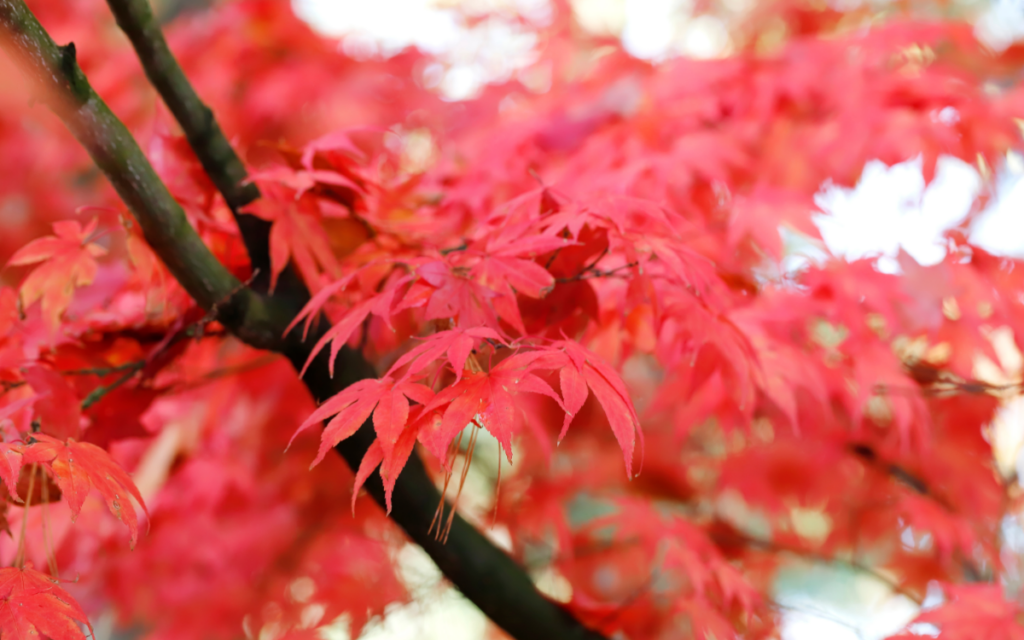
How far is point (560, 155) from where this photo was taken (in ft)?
5.56

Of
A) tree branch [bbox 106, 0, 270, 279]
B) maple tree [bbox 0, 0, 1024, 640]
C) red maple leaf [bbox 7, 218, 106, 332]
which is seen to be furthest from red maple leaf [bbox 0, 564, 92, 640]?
tree branch [bbox 106, 0, 270, 279]

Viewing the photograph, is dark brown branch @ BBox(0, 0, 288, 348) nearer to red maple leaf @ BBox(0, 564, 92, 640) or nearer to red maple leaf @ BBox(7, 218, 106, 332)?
red maple leaf @ BBox(7, 218, 106, 332)

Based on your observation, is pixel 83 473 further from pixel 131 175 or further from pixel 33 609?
pixel 131 175

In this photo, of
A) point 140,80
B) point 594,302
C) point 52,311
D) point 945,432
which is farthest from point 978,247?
point 140,80

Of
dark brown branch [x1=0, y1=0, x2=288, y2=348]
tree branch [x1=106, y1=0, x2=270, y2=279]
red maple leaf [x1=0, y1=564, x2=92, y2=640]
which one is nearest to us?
red maple leaf [x1=0, y1=564, x2=92, y2=640]

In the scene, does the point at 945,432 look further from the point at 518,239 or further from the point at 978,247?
the point at 518,239

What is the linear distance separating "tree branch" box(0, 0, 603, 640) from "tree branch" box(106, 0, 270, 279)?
1.1 inches

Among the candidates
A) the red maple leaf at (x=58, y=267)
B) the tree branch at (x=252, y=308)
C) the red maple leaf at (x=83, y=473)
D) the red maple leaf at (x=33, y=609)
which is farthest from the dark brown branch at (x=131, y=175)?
the red maple leaf at (x=33, y=609)

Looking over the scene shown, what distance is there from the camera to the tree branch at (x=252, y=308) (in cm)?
85

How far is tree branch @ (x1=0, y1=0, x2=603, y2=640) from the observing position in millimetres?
852

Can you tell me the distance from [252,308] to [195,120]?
1.04 feet

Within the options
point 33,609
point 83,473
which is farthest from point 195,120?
point 33,609

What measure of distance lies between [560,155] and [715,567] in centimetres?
106

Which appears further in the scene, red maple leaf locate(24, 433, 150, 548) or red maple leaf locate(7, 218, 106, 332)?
red maple leaf locate(7, 218, 106, 332)
